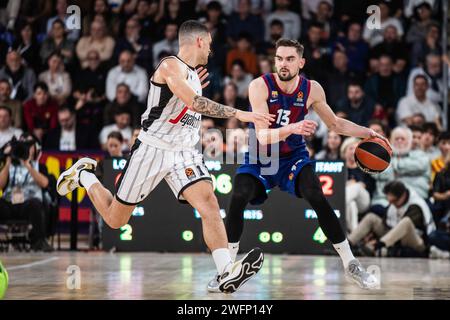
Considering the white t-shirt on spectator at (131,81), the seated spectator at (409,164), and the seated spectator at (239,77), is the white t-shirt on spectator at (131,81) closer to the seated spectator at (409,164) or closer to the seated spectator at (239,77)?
the seated spectator at (239,77)

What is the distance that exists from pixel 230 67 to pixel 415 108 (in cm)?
336

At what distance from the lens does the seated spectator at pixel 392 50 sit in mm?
16438

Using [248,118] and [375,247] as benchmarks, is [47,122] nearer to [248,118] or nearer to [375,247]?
[375,247]

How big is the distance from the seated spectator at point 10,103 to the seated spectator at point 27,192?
2.77m

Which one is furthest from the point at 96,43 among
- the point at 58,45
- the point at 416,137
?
the point at 416,137

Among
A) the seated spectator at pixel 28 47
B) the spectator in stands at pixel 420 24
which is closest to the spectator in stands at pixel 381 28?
the spectator in stands at pixel 420 24

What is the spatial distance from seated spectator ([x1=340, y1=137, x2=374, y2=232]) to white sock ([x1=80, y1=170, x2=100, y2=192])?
534cm

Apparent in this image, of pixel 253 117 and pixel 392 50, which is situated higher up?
pixel 392 50

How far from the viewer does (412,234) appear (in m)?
13.0

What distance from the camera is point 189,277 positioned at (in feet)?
32.0

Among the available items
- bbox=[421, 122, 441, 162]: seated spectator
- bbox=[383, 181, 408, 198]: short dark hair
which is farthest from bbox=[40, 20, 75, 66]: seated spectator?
bbox=[383, 181, 408, 198]: short dark hair

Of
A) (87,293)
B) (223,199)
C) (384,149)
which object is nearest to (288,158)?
(384,149)

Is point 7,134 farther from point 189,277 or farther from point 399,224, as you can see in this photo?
point 399,224

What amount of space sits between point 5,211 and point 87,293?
5730 millimetres
